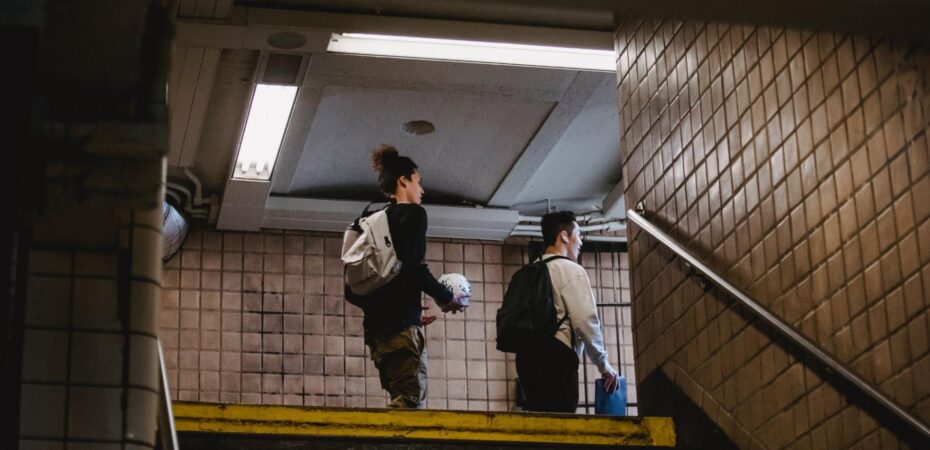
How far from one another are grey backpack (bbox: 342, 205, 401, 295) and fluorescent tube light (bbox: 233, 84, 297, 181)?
83.1 inches

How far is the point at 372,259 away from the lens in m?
6.09

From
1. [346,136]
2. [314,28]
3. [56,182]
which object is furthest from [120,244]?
[346,136]

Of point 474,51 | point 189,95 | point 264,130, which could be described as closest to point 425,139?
point 264,130

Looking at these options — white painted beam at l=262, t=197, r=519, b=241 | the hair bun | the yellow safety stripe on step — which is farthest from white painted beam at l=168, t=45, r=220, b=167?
the yellow safety stripe on step

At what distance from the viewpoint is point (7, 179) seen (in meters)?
2.49

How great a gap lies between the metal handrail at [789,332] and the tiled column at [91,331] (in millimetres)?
2413

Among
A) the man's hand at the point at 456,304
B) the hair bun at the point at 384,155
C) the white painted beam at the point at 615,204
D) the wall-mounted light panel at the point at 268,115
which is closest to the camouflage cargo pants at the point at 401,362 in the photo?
the man's hand at the point at 456,304

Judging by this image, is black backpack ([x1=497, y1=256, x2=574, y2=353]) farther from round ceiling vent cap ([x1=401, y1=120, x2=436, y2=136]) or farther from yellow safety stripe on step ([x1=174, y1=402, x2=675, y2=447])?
round ceiling vent cap ([x1=401, y1=120, x2=436, y2=136])

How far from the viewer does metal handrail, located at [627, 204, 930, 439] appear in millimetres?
4082

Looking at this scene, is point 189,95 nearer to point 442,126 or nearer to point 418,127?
point 418,127

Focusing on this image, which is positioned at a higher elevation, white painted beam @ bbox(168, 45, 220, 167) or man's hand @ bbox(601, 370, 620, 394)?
white painted beam @ bbox(168, 45, 220, 167)

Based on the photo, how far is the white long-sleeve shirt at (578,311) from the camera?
6.30 m

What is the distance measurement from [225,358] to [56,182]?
7.85m

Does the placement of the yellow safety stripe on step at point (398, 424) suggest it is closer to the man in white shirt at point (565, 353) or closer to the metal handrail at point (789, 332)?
the metal handrail at point (789, 332)
